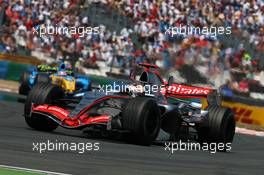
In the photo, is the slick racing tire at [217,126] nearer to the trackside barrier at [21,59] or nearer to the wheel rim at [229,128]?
the wheel rim at [229,128]

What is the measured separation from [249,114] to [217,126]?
8.52m

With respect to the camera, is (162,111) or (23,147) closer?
(23,147)

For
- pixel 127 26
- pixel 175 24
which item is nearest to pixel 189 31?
pixel 175 24

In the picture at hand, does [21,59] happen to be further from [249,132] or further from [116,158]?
[116,158]

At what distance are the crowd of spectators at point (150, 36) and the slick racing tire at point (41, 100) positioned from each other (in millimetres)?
9666

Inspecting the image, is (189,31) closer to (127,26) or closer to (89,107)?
(127,26)

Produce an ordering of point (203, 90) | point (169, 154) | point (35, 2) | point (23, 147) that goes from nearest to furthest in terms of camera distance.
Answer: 1. point (23, 147)
2. point (169, 154)
3. point (203, 90)
4. point (35, 2)

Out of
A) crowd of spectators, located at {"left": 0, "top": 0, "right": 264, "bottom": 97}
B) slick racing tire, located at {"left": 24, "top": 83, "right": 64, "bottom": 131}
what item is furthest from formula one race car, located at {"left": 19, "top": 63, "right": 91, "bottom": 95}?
slick racing tire, located at {"left": 24, "top": 83, "right": 64, "bottom": 131}

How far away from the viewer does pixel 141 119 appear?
37.6 ft

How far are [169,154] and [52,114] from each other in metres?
2.17

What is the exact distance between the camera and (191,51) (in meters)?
22.9

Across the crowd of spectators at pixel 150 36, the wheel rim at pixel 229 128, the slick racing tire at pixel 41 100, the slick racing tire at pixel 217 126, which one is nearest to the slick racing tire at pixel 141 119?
the slick racing tire at pixel 217 126

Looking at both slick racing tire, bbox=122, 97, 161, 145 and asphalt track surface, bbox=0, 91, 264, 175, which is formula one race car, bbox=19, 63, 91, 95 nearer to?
asphalt track surface, bbox=0, 91, 264, 175

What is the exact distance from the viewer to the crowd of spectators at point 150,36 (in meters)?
22.7
